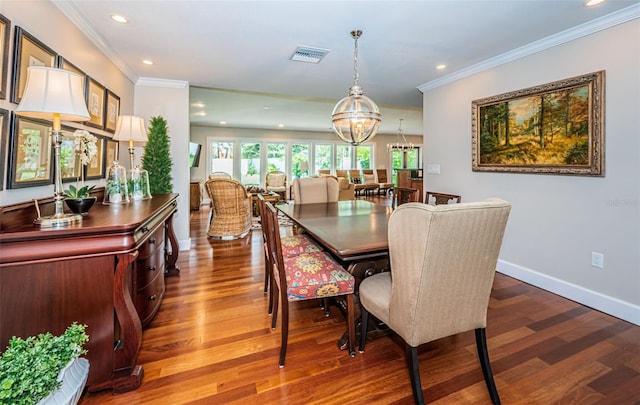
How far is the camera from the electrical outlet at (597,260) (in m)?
2.41

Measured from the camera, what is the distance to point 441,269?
1287 millimetres

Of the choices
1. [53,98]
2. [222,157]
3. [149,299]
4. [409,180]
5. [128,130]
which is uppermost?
[222,157]

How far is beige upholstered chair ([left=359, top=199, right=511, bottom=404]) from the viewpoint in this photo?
4.02ft

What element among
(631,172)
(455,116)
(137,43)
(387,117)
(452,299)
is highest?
(387,117)

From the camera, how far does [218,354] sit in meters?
1.84

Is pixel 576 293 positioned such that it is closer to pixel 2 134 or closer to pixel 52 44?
pixel 2 134

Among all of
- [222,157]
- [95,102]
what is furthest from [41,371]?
[222,157]

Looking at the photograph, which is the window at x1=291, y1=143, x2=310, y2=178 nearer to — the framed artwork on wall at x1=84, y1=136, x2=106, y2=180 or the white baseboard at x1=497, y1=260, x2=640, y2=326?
the framed artwork on wall at x1=84, y1=136, x2=106, y2=180

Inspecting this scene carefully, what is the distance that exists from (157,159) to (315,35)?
7.54ft

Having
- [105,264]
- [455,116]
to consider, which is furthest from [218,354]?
[455,116]

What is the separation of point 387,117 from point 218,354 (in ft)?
23.8

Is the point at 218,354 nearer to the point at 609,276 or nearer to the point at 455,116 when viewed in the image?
the point at 609,276

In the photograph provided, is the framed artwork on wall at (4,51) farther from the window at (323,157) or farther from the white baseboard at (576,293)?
the window at (323,157)

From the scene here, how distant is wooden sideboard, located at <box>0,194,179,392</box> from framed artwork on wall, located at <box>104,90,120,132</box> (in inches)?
62.2
